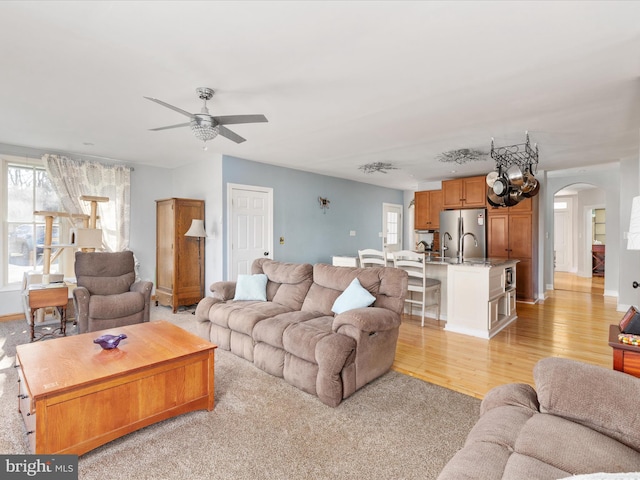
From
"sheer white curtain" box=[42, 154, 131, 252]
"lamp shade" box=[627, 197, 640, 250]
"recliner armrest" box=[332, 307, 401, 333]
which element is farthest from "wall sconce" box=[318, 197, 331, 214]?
"lamp shade" box=[627, 197, 640, 250]

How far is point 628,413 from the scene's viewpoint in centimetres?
131

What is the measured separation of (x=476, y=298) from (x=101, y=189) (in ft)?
19.6

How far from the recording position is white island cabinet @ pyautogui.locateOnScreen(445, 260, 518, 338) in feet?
13.2

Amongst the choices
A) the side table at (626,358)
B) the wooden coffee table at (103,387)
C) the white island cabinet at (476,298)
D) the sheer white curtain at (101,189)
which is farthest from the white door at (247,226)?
the side table at (626,358)

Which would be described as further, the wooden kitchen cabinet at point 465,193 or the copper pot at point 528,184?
the wooden kitchen cabinet at point 465,193

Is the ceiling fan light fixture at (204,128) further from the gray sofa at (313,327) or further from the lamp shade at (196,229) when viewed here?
the lamp shade at (196,229)

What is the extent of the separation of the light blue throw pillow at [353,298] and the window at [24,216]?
4845 millimetres

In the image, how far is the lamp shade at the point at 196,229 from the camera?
16.9 feet

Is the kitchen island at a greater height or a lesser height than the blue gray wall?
lesser

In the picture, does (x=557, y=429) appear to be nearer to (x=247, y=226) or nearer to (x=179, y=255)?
(x=247, y=226)

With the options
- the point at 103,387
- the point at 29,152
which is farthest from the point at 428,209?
the point at 29,152

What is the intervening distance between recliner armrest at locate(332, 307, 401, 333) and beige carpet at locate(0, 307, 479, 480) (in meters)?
0.52

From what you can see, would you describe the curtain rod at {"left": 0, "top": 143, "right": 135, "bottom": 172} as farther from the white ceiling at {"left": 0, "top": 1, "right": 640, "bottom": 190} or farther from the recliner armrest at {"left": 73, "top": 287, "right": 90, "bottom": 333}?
the recliner armrest at {"left": 73, "top": 287, "right": 90, "bottom": 333}

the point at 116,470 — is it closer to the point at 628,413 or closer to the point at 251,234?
the point at 628,413
